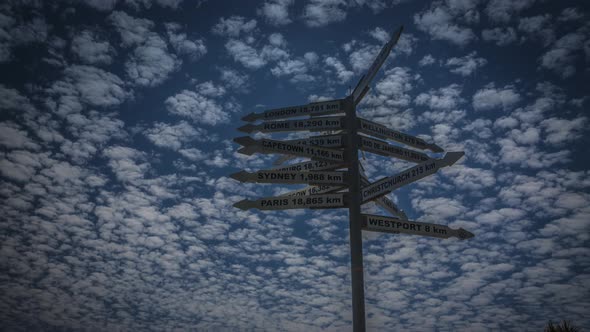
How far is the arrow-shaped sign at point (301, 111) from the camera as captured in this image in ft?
19.1

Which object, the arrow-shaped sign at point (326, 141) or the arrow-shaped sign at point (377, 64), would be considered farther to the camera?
the arrow-shaped sign at point (326, 141)

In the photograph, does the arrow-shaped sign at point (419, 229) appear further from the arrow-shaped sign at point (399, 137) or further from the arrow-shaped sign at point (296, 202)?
the arrow-shaped sign at point (399, 137)

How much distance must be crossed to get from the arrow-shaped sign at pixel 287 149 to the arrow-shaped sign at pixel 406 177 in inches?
23.1

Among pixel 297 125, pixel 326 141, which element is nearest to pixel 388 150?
pixel 326 141

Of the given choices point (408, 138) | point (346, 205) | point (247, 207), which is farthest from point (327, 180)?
point (408, 138)

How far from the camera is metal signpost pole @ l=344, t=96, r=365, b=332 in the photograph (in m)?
4.47

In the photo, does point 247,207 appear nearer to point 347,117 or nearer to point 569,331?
point 347,117

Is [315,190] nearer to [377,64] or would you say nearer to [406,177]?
[406,177]

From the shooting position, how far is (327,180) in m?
5.30

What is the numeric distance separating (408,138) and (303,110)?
165 centimetres

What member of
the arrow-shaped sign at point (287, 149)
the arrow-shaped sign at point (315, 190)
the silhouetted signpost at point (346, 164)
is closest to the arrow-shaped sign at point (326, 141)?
the silhouetted signpost at point (346, 164)

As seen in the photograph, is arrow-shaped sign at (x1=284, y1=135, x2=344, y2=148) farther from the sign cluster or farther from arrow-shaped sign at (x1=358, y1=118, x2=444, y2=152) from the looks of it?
arrow-shaped sign at (x1=358, y1=118, x2=444, y2=152)

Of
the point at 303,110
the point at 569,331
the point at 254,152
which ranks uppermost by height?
the point at 303,110

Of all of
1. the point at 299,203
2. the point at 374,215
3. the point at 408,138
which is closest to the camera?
the point at 374,215
